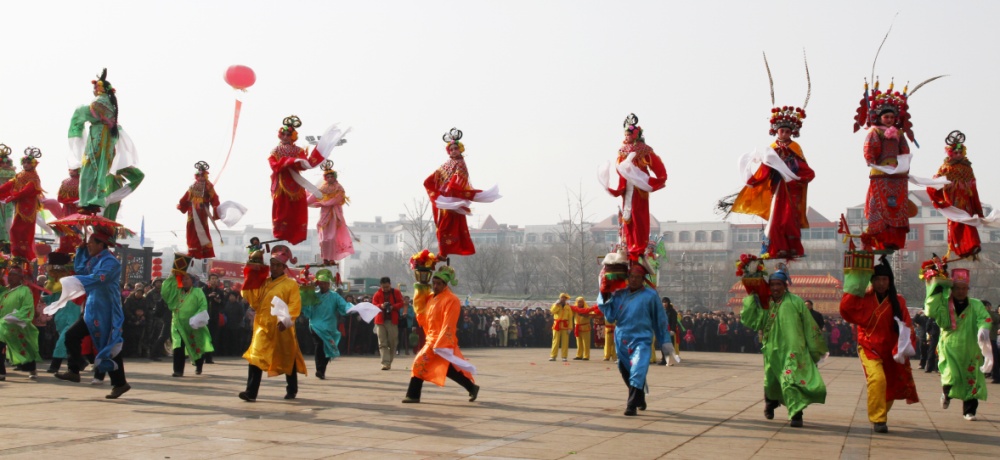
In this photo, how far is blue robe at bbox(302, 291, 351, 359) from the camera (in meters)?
15.4

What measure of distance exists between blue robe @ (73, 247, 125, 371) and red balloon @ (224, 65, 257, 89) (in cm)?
356

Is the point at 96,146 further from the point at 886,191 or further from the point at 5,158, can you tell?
the point at 886,191

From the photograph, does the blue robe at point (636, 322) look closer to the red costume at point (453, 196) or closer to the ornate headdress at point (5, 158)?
the red costume at point (453, 196)

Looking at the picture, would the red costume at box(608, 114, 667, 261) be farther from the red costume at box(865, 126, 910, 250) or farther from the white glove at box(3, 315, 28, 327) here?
the white glove at box(3, 315, 28, 327)

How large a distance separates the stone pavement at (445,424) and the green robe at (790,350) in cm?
32

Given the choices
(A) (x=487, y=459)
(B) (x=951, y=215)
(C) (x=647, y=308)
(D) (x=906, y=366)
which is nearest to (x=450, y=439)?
(A) (x=487, y=459)

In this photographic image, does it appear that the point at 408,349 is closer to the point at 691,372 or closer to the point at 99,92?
the point at 691,372

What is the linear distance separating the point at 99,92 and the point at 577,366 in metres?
11.6

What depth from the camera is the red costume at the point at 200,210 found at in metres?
15.1

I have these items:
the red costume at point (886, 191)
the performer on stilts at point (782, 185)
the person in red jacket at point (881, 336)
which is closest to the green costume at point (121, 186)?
the performer on stilts at point (782, 185)

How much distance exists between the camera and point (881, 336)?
33.1ft

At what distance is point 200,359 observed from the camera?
15680mm

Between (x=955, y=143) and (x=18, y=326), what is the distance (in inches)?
467

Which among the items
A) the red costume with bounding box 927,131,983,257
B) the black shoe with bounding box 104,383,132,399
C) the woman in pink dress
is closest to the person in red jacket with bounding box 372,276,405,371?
the woman in pink dress
